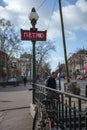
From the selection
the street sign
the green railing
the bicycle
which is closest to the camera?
the green railing

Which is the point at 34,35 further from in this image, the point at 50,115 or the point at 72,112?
the point at 72,112

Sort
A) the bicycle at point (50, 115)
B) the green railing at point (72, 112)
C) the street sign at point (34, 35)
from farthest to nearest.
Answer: the street sign at point (34, 35) < the bicycle at point (50, 115) < the green railing at point (72, 112)

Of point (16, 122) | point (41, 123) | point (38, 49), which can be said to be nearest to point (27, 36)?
point (16, 122)

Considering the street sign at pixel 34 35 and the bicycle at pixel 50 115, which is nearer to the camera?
the bicycle at pixel 50 115

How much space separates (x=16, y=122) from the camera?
13.7m

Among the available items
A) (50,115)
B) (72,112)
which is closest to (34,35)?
(50,115)

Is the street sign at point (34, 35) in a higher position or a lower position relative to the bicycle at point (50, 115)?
higher

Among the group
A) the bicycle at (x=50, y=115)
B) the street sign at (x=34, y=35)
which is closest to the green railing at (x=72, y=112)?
the bicycle at (x=50, y=115)

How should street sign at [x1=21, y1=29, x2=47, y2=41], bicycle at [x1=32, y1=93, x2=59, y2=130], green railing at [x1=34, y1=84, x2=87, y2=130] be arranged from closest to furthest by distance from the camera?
1. green railing at [x1=34, y1=84, x2=87, y2=130]
2. bicycle at [x1=32, y1=93, x2=59, y2=130]
3. street sign at [x1=21, y1=29, x2=47, y2=41]

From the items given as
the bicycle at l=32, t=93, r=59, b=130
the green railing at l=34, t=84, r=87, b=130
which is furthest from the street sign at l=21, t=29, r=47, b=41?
the green railing at l=34, t=84, r=87, b=130

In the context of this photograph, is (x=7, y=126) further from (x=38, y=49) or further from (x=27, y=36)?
(x=38, y=49)

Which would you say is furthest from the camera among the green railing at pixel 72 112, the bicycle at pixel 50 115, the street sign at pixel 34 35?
the street sign at pixel 34 35

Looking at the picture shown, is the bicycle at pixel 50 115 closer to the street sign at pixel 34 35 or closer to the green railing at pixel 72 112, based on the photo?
the green railing at pixel 72 112

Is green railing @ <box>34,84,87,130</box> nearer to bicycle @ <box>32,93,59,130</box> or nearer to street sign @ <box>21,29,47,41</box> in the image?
bicycle @ <box>32,93,59,130</box>
